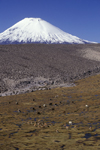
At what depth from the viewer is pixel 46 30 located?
166 m

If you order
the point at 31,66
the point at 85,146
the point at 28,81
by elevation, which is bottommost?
the point at 85,146

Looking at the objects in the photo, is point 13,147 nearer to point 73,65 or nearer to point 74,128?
point 74,128

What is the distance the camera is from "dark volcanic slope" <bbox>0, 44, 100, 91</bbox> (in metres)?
26.8

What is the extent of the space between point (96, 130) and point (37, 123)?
7.88ft

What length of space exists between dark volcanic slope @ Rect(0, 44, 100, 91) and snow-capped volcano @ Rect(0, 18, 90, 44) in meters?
98.1

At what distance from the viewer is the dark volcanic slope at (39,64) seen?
26.8m

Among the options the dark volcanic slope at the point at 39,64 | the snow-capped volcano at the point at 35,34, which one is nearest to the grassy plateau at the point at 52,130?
the dark volcanic slope at the point at 39,64

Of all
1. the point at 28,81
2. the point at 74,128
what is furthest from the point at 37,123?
the point at 28,81

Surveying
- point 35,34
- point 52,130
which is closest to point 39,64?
point 52,130

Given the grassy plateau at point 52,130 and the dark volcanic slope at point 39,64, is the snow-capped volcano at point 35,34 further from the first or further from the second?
the grassy plateau at point 52,130

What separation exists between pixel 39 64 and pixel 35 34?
132 metres

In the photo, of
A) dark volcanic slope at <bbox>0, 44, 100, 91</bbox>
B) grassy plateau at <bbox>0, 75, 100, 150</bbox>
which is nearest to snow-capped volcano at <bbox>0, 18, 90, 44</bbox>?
dark volcanic slope at <bbox>0, 44, 100, 91</bbox>

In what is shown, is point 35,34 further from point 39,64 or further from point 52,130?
point 52,130

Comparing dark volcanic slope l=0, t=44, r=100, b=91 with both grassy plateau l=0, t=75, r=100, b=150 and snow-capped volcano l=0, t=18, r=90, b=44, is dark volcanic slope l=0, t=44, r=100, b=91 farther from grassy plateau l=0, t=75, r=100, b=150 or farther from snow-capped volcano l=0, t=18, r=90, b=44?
snow-capped volcano l=0, t=18, r=90, b=44
